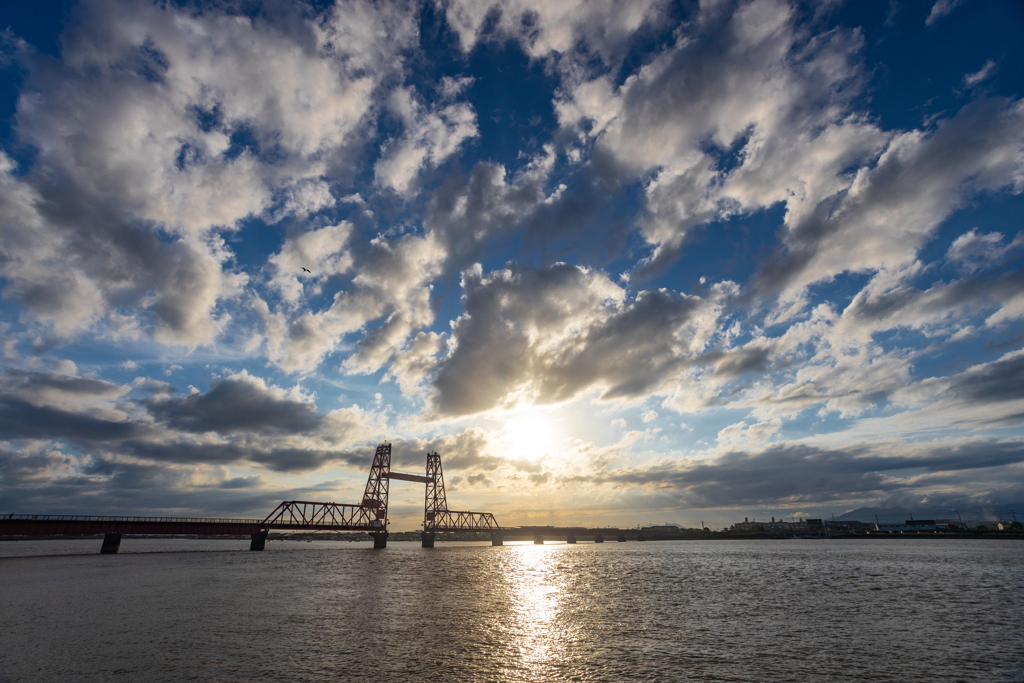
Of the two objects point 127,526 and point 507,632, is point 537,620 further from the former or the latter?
point 127,526

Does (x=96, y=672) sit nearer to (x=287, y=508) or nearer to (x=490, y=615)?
(x=490, y=615)

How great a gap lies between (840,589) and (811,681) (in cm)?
3459

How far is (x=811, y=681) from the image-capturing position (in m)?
16.4

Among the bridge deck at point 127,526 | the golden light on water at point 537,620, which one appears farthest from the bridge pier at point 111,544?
the golden light on water at point 537,620

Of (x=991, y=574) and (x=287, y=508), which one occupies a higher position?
(x=287, y=508)

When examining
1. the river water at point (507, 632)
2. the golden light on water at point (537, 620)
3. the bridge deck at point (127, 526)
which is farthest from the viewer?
the bridge deck at point (127, 526)

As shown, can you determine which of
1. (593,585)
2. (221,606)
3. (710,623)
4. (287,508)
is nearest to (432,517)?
(287,508)

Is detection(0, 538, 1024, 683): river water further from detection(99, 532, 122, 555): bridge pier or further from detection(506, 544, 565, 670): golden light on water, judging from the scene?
detection(99, 532, 122, 555): bridge pier

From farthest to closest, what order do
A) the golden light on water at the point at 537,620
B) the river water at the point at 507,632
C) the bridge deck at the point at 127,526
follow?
the bridge deck at the point at 127,526
the golden light on water at the point at 537,620
the river water at the point at 507,632

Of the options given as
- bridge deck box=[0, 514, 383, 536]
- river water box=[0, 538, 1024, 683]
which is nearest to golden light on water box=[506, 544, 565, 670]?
river water box=[0, 538, 1024, 683]

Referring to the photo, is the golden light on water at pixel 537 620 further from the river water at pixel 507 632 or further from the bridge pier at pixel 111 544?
the bridge pier at pixel 111 544

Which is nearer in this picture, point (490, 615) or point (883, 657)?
point (883, 657)

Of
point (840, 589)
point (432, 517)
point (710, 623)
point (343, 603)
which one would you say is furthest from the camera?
point (432, 517)

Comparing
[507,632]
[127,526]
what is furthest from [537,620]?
[127,526]
